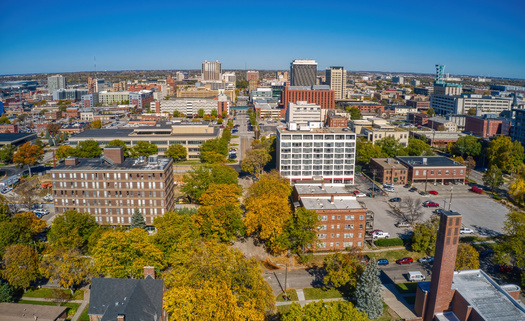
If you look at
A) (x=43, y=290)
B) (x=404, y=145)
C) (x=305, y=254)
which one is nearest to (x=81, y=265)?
(x=43, y=290)

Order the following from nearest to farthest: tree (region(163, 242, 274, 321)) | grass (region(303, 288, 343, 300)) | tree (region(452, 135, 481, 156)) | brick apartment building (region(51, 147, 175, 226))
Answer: tree (region(163, 242, 274, 321))
grass (region(303, 288, 343, 300))
brick apartment building (region(51, 147, 175, 226))
tree (region(452, 135, 481, 156))

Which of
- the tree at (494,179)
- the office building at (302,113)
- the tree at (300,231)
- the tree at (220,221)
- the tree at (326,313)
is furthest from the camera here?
the office building at (302,113)

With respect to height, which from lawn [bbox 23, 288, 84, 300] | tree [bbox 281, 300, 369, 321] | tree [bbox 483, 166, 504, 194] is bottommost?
lawn [bbox 23, 288, 84, 300]

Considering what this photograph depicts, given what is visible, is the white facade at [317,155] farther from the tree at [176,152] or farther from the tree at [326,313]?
the tree at [326,313]

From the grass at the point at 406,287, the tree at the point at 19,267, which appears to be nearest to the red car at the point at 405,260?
the grass at the point at 406,287

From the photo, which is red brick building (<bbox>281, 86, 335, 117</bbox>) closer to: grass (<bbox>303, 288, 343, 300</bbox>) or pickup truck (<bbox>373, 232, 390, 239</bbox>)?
pickup truck (<bbox>373, 232, 390, 239</bbox>)

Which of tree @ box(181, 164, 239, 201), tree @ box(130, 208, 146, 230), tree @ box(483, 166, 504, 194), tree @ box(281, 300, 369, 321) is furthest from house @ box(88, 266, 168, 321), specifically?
tree @ box(483, 166, 504, 194)

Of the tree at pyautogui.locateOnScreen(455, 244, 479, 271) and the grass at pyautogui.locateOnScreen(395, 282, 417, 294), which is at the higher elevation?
the tree at pyautogui.locateOnScreen(455, 244, 479, 271)
